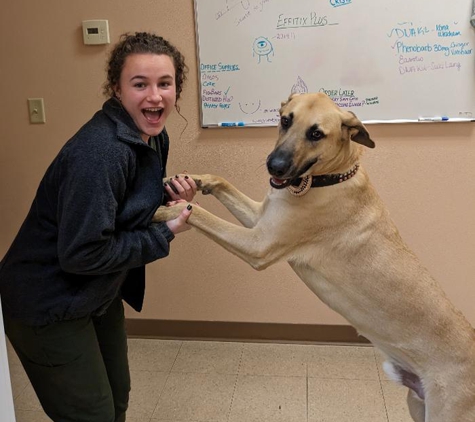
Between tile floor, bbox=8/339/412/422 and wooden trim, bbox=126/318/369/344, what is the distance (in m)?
0.05

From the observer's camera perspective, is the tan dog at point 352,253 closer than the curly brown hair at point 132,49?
No

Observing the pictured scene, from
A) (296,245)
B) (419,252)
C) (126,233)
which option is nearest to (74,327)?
(126,233)

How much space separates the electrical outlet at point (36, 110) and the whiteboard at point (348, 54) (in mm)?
916

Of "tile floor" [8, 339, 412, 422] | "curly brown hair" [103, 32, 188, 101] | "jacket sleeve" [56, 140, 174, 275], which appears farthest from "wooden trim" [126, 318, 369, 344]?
"curly brown hair" [103, 32, 188, 101]

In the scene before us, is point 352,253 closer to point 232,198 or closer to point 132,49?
point 232,198

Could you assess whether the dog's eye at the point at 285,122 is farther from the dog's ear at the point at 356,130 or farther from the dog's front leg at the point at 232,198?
the dog's front leg at the point at 232,198

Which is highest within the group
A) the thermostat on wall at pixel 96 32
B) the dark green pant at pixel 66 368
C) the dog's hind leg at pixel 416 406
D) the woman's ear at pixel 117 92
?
the thermostat on wall at pixel 96 32

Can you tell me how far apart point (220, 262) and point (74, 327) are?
58.3 inches

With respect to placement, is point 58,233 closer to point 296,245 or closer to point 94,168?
point 94,168

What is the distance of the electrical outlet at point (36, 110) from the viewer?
2.76 metres

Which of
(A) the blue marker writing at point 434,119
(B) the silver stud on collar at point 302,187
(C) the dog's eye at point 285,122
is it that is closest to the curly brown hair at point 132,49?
(C) the dog's eye at point 285,122

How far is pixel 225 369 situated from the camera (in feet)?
8.86

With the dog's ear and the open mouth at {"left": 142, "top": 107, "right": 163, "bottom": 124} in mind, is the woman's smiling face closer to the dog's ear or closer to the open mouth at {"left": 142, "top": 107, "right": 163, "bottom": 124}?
the open mouth at {"left": 142, "top": 107, "right": 163, "bottom": 124}

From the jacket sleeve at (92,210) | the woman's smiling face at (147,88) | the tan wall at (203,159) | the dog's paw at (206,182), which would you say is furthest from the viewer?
the tan wall at (203,159)
